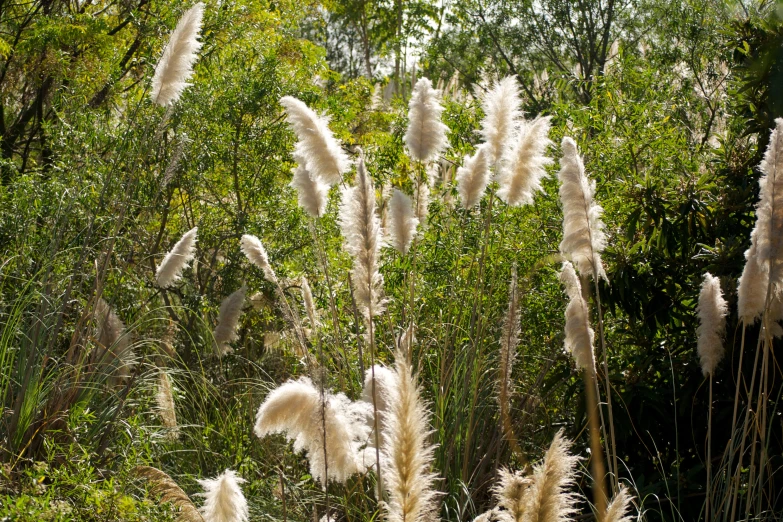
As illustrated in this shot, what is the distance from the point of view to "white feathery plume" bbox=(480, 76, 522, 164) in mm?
4410

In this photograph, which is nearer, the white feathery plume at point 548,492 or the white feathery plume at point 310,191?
the white feathery plume at point 548,492

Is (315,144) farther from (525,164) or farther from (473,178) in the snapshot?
(525,164)

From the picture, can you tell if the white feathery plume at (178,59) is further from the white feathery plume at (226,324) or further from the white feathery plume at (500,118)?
the white feathery plume at (500,118)

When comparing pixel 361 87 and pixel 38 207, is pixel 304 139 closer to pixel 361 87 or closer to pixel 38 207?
pixel 38 207

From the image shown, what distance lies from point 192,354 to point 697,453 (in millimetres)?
3535

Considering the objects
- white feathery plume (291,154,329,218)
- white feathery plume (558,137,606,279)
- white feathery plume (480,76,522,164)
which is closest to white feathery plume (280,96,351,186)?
white feathery plume (291,154,329,218)

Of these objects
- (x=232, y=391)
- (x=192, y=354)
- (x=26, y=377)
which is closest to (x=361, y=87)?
(x=192, y=354)

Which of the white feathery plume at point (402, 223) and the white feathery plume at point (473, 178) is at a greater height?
the white feathery plume at point (473, 178)

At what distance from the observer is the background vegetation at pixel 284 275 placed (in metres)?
4.27

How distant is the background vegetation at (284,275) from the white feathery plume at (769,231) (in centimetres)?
22

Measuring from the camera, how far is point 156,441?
4.41m

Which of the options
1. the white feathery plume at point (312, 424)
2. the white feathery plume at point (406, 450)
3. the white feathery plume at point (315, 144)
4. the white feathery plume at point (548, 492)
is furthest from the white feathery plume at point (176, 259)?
the white feathery plume at point (548, 492)

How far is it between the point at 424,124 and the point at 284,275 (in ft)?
7.07

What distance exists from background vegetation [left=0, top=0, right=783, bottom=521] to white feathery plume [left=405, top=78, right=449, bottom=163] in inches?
23.9
